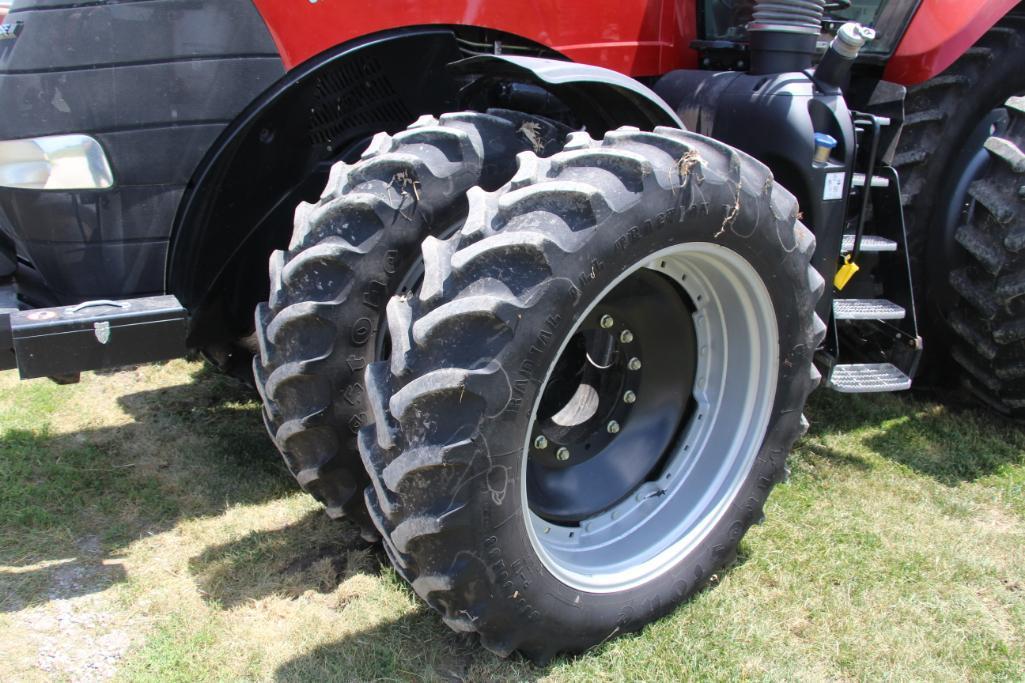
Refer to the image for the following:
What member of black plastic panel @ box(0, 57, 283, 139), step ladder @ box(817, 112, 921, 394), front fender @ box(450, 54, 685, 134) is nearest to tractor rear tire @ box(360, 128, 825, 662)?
front fender @ box(450, 54, 685, 134)

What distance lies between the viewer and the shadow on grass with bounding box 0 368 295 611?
285 cm

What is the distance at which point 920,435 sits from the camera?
3.85m

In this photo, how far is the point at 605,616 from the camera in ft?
7.91

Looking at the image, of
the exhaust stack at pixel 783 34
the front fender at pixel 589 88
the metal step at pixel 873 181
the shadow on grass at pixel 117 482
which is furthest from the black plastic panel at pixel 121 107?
the metal step at pixel 873 181

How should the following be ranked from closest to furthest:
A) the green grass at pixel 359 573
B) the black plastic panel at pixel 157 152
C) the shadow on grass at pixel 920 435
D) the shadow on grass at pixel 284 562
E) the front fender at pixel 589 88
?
the front fender at pixel 589 88 < the green grass at pixel 359 573 < the black plastic panel at pixel 157 152 < the shadow on grass at pixel 284 562 < the shadow on grass at pixel 920 435

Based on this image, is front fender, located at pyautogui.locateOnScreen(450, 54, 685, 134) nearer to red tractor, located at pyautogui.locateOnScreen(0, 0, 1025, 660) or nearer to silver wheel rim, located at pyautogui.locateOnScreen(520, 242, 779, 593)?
red tractor, located at pyautogui.locateOnScreen(0, 0, 1025, 660)

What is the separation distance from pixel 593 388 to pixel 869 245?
1.39 meters

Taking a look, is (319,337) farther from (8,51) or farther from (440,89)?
(8,51)

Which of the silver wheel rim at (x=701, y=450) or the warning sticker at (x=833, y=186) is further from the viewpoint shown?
the warning sticker at (x=833, y=186)

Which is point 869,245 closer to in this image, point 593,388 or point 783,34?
point 783,34

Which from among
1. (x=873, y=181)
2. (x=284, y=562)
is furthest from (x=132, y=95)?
(x=873, y=181)

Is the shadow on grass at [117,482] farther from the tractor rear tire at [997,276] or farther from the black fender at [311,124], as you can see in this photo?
the tractor rear tire at [997,276]

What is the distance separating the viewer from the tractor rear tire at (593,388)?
200cm

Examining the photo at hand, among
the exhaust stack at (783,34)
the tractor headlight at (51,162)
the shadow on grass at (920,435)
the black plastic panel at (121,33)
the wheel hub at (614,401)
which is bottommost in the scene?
the shadow on grass at (920,435)
